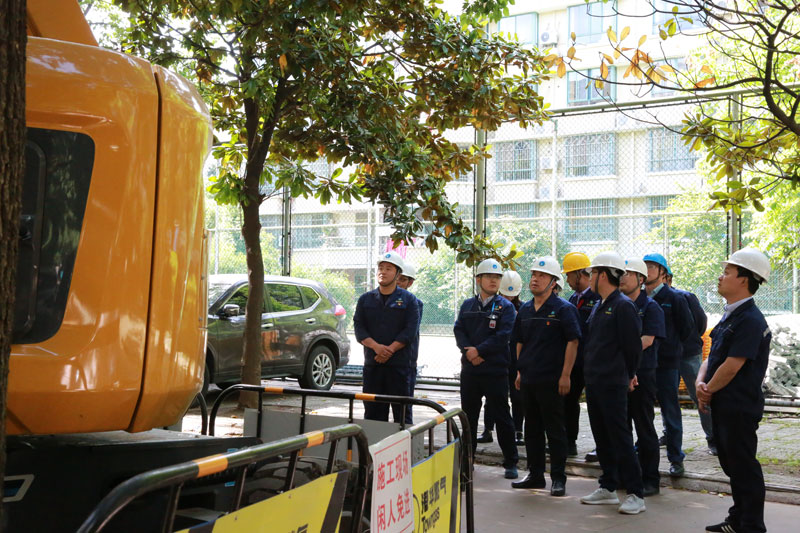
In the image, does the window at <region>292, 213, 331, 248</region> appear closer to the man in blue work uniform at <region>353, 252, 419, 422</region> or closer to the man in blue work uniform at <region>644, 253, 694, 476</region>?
the man in blue work uniform at <region>353, 252, 419, 422</region>

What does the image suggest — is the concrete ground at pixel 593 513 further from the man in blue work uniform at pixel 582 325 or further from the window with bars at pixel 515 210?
the window with bars at pixel 515 210

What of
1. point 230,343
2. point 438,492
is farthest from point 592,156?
point 438,492

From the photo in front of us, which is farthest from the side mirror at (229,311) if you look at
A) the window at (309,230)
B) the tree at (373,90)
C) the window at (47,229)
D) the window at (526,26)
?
the window at (526,26)

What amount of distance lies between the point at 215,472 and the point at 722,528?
4.53 m

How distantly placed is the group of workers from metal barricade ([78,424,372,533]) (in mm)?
3189

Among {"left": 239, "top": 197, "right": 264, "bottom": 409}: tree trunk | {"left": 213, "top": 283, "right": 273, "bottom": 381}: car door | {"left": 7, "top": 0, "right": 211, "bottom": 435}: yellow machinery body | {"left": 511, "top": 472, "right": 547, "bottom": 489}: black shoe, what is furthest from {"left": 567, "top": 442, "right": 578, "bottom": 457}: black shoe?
{"left": 7, "top": 0, "right": 211, "bottom": 435}: yellow machinery body

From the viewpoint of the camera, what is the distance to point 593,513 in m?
6.68

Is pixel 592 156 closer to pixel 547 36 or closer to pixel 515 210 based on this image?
pixel 515 210

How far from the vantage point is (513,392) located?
8867 millimetres

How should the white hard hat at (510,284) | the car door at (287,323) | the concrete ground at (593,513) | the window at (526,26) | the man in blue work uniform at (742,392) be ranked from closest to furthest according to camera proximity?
the man in blue work uniform at (742,392), the concrete ground at (593,513), the white hard hat at (510,284), the car door at (287,323), the window at (526,26)

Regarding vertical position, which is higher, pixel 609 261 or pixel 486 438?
pixel 609 261

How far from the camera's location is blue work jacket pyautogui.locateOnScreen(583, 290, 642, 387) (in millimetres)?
6633

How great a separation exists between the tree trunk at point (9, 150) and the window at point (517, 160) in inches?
543

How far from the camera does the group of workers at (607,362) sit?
5.68 metres
